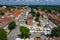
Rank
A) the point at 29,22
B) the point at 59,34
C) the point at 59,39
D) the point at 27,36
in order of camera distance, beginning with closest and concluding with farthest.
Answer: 1. the point at 59,39
2. the point at 59,34
3. the point at 27,36
4. the point at 29,22

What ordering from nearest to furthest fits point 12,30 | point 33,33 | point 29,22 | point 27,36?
point 27,36 < point 33,33 < point 12,30 < point 29,22

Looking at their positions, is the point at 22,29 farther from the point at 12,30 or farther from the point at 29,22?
the point at 29,22

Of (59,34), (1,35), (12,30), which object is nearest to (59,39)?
(59,34)

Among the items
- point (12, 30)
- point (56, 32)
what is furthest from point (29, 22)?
point (56, 32)

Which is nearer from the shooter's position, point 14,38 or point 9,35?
point 14,38

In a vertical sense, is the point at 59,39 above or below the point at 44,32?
above

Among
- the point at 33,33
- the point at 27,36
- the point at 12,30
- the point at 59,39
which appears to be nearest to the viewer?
the point at 59,39

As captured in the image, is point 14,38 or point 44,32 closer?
point 14,38

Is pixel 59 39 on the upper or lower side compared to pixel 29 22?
upper

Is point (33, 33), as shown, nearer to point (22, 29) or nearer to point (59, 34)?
point (22, 29)
